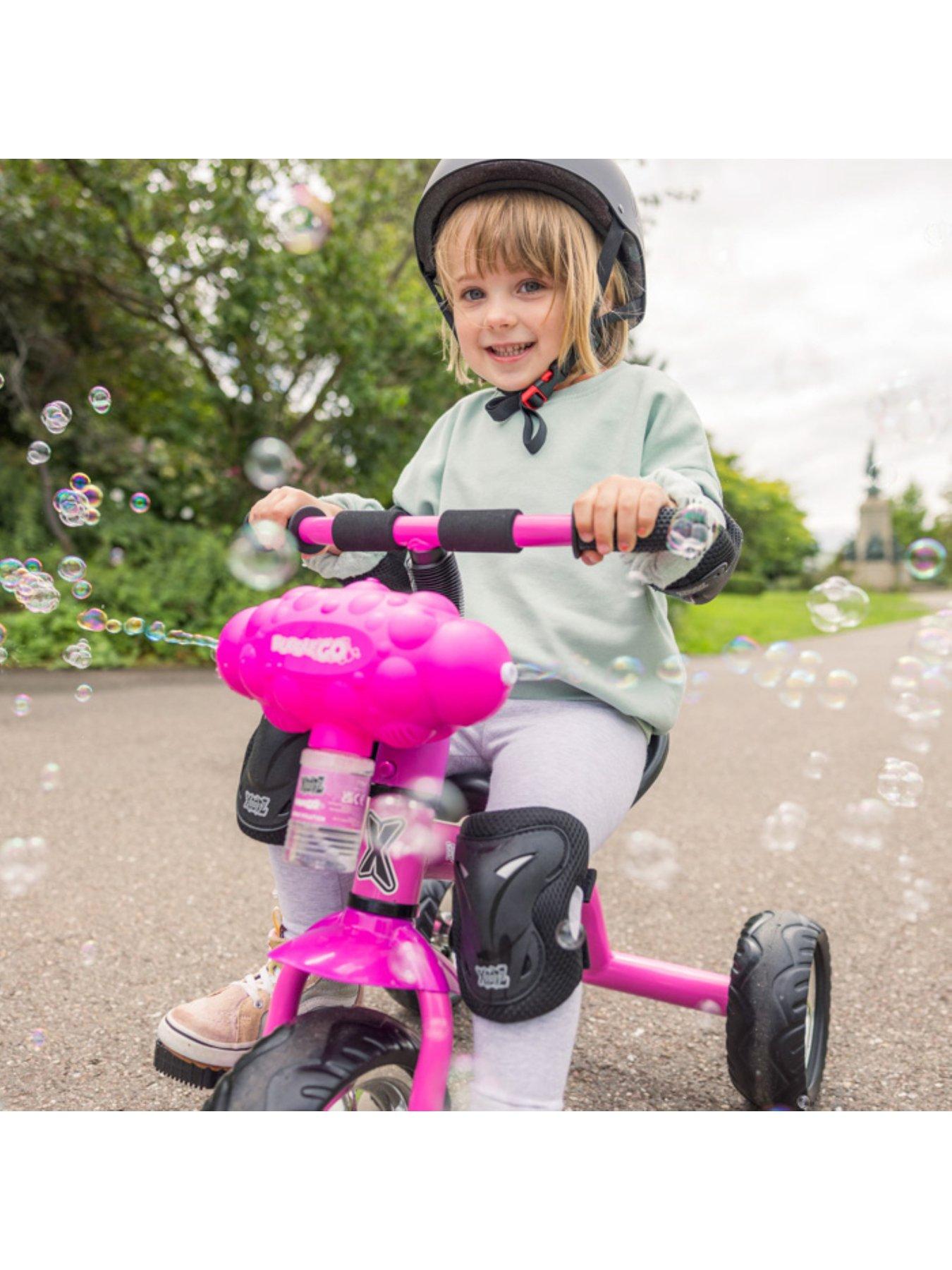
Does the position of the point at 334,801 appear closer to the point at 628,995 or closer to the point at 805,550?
the point at 628,995

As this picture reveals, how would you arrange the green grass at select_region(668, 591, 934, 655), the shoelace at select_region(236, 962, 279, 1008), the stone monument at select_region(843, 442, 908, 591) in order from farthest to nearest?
the green grass at select_region(668, 591, 934, 655) → the stone monument at select_region(843, 442, 908, 591) → the shoelace at select_region(236, 962, 279, 1008)

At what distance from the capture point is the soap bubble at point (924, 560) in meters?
2.49

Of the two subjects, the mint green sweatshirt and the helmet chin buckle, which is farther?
the helmet chin buckle

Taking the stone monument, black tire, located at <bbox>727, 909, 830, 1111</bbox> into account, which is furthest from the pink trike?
the stone monument

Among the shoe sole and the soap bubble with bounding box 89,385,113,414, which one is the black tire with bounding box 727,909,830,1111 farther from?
the soap bubble with bounding box 89,385,113,414

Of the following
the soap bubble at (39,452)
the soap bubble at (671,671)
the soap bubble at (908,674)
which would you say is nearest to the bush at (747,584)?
the soap bubble at (908,674)

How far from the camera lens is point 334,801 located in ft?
4.16

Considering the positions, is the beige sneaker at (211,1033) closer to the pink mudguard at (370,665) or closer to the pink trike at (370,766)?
the pink trike at (370,766)

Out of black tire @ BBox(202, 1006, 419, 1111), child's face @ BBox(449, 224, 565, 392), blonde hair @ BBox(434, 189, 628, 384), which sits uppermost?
blonde hair @ BBox(434, 189, 628, 384)

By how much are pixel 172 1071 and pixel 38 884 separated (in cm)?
197

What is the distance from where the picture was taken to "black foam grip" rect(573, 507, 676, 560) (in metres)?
1.26

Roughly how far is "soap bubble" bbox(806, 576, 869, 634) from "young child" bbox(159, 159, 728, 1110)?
26.4 inches

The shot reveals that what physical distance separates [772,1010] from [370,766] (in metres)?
0.99

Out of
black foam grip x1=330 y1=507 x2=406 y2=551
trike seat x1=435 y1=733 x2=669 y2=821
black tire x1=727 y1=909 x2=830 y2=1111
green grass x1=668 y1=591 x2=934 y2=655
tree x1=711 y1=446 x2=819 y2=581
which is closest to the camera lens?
black foam grip x1=330 y1=507 x2=406 y2=551
